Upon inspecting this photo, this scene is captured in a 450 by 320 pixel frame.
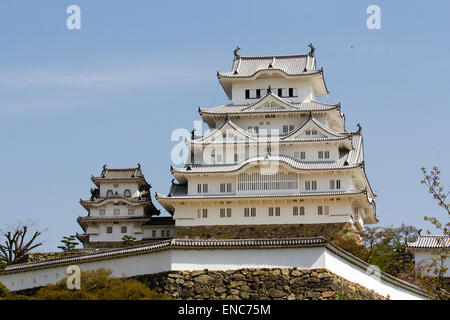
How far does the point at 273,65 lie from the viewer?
213ft

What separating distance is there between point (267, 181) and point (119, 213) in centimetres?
1179

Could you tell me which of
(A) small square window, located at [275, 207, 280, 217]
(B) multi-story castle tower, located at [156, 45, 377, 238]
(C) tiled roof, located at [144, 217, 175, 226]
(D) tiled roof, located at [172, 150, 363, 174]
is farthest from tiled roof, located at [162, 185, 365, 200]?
(C) tiled roof, located at [144, 217, 175, 226]

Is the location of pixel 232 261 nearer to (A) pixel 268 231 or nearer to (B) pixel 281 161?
(A) pixel 268 231

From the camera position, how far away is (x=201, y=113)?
2464 inches

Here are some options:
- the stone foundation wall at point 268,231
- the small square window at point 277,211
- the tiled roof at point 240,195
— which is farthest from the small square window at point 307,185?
the stone foundation wall at point 268,231

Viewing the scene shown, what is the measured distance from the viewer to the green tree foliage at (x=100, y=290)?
32188mm

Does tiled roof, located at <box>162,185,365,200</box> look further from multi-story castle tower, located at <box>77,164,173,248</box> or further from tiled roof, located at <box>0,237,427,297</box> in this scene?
tiled roof, located at <box>0,237,427,297</box>

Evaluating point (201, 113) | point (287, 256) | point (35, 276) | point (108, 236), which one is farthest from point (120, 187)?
point (287, 256)

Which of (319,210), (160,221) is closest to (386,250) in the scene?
(319,210)
